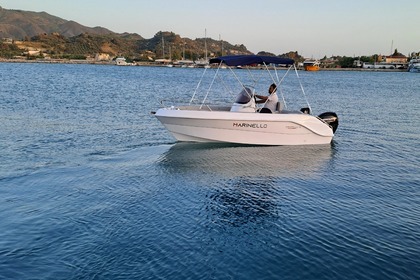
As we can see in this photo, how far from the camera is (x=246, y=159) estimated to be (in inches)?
652

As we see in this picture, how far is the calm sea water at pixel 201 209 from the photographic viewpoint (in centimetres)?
793

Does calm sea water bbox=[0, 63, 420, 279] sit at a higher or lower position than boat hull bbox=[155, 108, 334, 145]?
lower

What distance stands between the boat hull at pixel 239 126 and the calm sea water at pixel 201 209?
0.57 m

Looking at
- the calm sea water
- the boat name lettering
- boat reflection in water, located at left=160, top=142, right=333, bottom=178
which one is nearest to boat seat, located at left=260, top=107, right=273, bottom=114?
the boat name lettering

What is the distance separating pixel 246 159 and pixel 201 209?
19.9ft

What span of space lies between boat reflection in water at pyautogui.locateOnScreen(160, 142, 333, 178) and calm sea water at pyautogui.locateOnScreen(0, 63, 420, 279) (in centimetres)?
8

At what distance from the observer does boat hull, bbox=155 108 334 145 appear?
17828mm

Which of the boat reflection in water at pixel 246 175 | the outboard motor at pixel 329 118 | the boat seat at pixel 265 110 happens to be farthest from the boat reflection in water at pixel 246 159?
the boat seat at pixel 265 110

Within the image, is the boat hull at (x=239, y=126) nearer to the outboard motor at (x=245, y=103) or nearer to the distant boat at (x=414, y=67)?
the outboard motor at (x=245, y=103)

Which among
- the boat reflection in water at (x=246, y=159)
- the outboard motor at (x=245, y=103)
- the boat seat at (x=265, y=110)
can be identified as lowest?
the boat reflection in water at (x=246, y=159)

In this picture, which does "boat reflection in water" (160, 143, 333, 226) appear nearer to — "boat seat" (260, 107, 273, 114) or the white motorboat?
the white motorboat

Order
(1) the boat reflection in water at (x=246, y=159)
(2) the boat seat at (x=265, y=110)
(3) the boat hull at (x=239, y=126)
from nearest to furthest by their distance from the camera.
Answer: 1. (1) the boat reflection in water at (x=246, y=159)
2. (3) the boat hull at (x=239, y=126)
3. (2) the boat seat at (x=265, y=110)

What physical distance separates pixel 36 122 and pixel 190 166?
470 inches

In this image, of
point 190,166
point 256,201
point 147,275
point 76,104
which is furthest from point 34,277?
point 76,104
